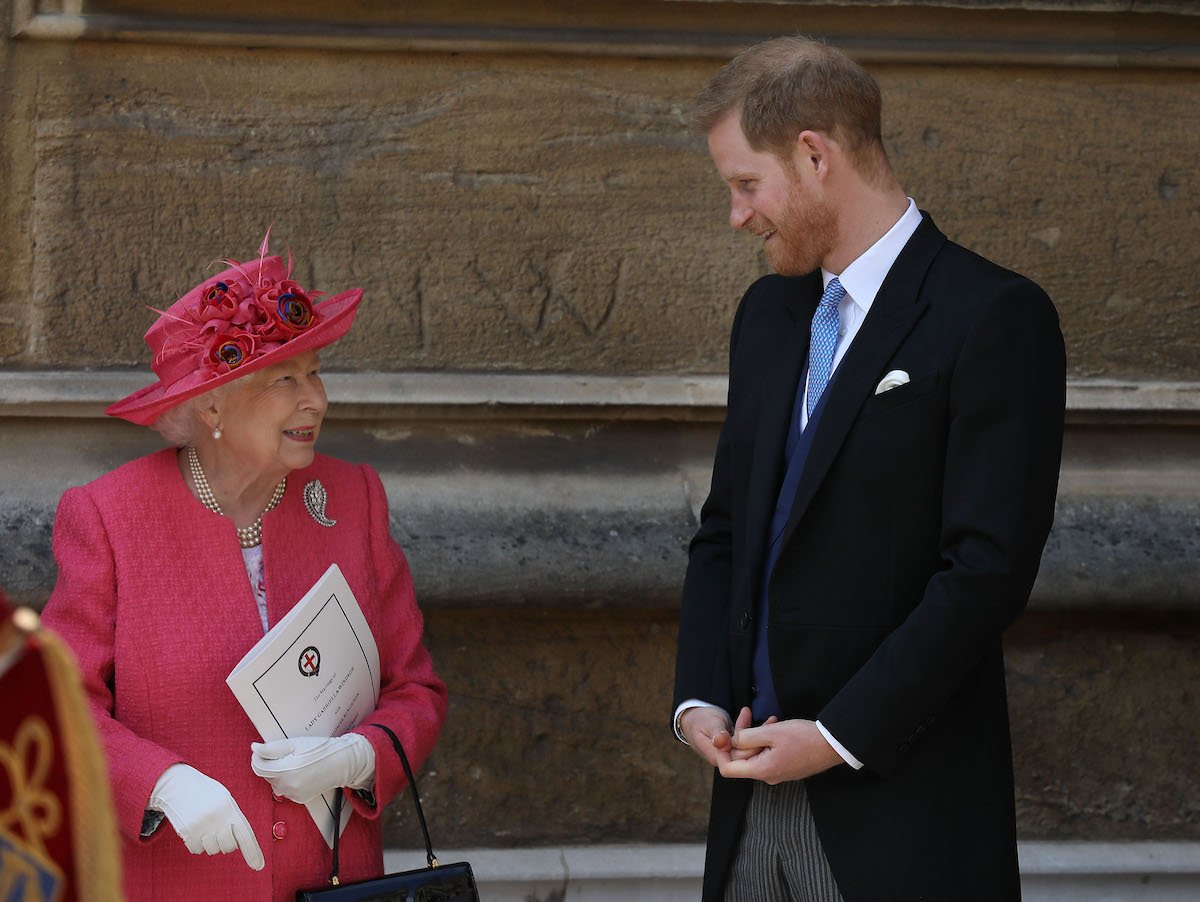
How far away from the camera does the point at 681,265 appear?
11.8ft

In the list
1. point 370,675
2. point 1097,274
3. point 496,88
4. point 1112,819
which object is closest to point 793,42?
point 370,675

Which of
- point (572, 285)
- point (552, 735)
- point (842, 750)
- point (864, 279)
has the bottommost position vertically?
point (552, 735)

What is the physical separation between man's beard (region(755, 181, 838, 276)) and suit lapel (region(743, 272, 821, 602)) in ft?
0.33

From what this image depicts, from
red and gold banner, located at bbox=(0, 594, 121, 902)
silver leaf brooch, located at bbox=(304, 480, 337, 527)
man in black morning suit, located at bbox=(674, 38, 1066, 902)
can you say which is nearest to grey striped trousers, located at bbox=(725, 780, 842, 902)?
man in black morning suit, located at bbox=(674, 38, 1066, 902)

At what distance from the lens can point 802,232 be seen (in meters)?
2.22

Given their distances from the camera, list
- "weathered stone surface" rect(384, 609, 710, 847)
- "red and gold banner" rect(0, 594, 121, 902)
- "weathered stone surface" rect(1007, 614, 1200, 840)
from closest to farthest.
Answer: "red and gold banner" rect(0, 594, 121, 902)
"weathered stone surface" rect(384, 609, 710, 847)
"weathered stone surface" rect(1007, 614, 1200, 840)

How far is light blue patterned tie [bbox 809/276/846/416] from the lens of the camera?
7.30 ft

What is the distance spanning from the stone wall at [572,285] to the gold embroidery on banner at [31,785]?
2.17 metres

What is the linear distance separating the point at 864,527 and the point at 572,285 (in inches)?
62.6

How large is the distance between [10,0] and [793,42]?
200 cm

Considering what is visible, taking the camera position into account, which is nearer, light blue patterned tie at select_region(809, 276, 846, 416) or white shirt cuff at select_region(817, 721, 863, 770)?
white shirt cuff at select_region(817, 721, 863, 770)

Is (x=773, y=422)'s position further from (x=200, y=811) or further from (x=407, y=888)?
(x=200, y=811)

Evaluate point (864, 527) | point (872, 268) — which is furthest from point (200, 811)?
point (872, 268)

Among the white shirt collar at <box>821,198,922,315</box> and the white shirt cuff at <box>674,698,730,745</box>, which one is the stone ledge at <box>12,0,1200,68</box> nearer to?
the white shirt collar at <box>821,198,922,315</box>
